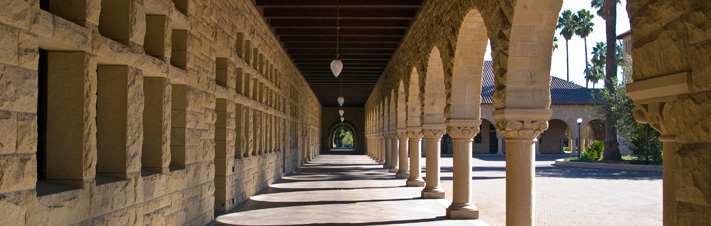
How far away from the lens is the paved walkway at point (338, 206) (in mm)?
10156

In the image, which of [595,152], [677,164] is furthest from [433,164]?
[595,152]

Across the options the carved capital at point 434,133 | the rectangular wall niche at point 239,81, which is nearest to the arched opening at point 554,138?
the carved capital at point 434,133

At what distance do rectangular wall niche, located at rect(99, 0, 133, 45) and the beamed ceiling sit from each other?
24.3ft

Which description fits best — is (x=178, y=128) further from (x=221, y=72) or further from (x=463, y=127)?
(x=463, y=127)

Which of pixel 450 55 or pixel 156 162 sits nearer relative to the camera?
pixel 156 162

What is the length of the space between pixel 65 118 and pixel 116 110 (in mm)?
942

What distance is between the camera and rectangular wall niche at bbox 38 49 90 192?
16.5 ft

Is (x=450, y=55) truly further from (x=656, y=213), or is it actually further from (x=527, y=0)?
(x=656, y=213)

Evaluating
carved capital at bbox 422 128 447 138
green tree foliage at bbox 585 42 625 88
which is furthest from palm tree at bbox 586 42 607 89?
carved capital at bbox 422 128 447 138

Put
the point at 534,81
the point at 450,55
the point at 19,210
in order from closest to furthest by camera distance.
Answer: the point at 19,210
the point at 534,81
the point at 450,55

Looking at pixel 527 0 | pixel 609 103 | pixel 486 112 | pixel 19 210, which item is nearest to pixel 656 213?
pixel 527 0

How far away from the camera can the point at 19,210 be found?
4098 millimetres

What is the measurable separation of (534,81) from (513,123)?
0.58 m

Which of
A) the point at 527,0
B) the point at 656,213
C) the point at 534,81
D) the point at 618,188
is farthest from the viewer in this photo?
the point at 618,188
